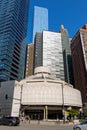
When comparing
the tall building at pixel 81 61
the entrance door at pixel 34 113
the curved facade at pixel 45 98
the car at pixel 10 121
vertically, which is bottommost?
the entrance door at pixel 34 113

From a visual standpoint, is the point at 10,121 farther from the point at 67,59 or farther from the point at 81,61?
the point at 67,59

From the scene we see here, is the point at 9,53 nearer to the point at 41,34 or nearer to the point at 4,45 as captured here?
the point at 4,45

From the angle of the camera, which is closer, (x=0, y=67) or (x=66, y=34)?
(x=0, y=67)

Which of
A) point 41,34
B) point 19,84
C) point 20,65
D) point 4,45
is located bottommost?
point 19,84

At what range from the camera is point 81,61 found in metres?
120

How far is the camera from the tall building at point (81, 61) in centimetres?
11202

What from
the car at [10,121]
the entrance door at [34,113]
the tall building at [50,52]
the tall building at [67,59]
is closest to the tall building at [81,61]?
the tall building at [67,59]

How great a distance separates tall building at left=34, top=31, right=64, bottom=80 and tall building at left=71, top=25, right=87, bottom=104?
81.8 ft

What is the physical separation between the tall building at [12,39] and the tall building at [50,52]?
642 inches

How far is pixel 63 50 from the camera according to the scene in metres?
171

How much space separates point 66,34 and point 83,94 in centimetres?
9926

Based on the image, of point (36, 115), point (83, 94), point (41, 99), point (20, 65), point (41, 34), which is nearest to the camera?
point (41, 99)

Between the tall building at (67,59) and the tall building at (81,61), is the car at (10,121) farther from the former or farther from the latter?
the tall building at (67,59)

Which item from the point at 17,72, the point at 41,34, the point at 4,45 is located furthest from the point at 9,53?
the point at 41,34
